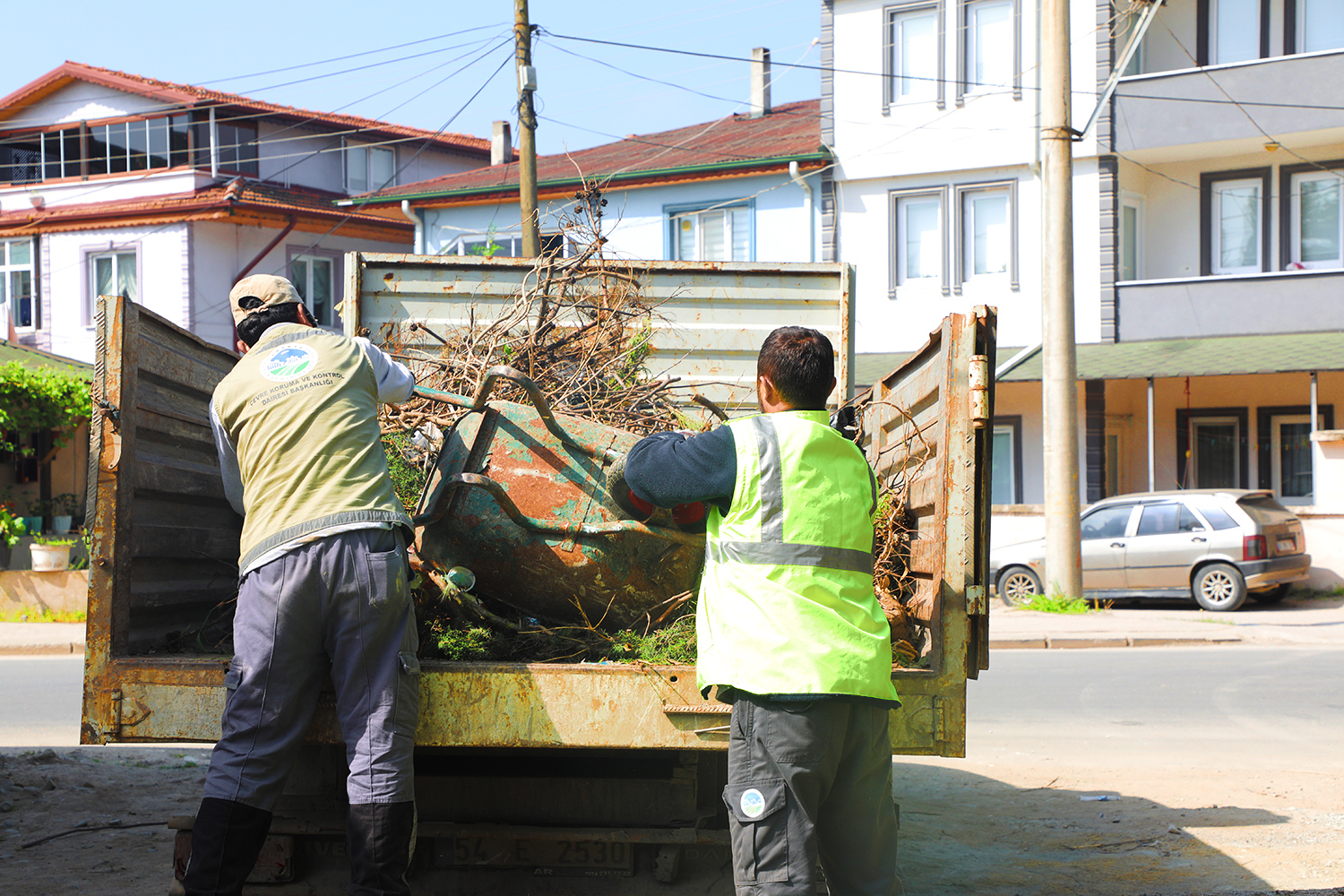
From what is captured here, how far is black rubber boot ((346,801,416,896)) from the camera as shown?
9.82 ft

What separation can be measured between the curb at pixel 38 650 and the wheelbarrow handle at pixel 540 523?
10353 mm

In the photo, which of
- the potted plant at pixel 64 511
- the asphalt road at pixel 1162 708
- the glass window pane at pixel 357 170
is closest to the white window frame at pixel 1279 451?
the asphalt road at pixel 1162 708

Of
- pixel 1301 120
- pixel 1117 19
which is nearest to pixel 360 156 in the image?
pixel 1117 19

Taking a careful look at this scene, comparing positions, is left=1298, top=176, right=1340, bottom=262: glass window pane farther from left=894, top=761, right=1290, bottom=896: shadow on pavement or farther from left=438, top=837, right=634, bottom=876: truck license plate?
left=438, top=837, right=634, bottom=876: truck license plate

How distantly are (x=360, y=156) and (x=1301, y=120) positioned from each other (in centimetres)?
2001

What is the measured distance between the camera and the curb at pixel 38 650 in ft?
40.1

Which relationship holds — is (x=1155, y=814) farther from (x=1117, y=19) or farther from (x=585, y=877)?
(x=1117, y=19)

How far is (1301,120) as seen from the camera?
56.3 feet

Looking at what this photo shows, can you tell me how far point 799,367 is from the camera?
2971 mm

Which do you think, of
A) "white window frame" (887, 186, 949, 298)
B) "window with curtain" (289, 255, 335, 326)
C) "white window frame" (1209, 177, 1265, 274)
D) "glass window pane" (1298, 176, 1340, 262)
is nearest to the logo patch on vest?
"white window frame" (887, 186, 949, 298)

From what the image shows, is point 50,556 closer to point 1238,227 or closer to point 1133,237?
point 1133,237

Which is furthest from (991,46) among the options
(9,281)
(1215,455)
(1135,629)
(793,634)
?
(9,281)

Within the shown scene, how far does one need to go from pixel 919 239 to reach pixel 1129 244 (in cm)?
325

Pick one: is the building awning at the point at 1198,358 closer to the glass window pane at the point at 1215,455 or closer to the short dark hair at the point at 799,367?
the glass window pane at the point at 1215,455
